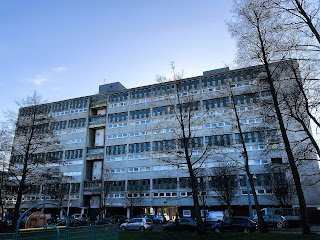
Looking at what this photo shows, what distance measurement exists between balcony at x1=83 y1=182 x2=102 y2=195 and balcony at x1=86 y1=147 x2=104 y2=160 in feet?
18.8

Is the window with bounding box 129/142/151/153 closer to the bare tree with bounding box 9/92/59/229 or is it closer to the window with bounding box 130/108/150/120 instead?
the window with bounding box 130/108/150/120

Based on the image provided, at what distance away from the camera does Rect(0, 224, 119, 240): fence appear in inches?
340

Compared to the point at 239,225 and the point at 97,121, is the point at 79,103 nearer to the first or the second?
the point at 97,121

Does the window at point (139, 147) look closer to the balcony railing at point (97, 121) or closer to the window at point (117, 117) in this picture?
the window at point (117, 117)

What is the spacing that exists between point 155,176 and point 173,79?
31618 mm

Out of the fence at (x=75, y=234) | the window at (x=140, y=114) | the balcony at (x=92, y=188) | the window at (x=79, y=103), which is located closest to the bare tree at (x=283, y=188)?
the window at (x=140, y=114)

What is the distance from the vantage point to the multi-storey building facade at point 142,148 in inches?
1751

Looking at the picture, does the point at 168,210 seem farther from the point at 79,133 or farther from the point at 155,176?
the point at 79,133

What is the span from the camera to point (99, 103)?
61281 mm

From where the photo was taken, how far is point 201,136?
4872cm

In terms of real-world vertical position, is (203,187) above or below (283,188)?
above

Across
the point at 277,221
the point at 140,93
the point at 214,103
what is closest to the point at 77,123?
the point at 140,93

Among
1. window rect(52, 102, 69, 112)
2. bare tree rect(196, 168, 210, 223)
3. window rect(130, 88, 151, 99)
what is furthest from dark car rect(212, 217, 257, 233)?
window rect(52, 102, 69, 112)

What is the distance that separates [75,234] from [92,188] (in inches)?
1766
